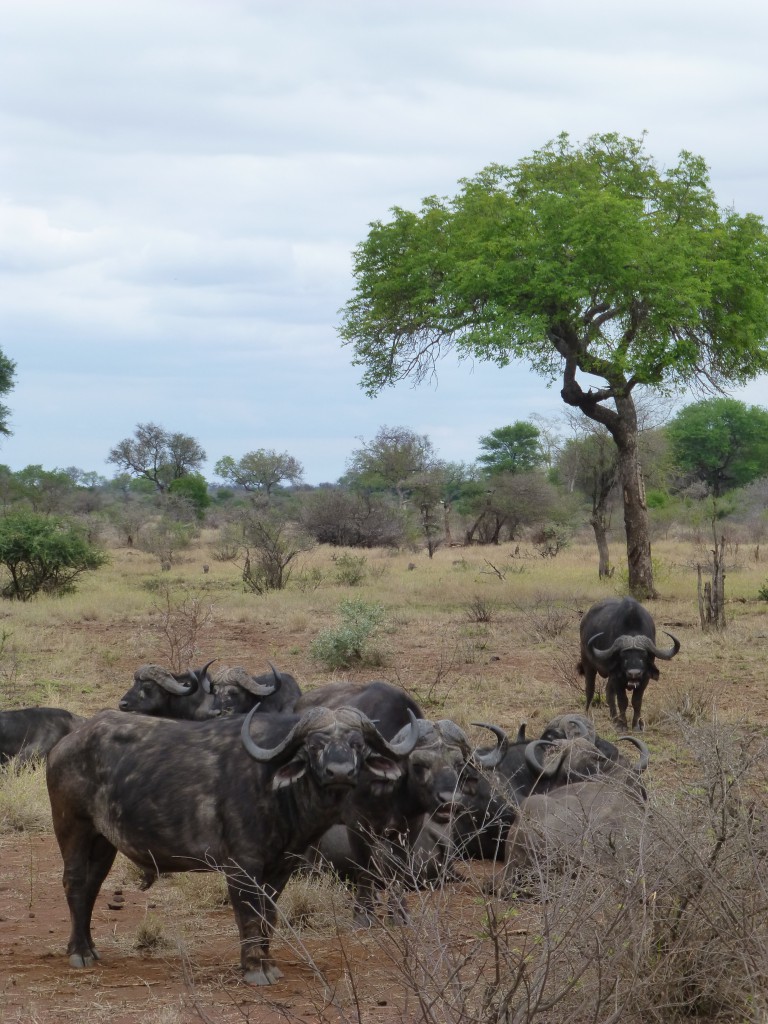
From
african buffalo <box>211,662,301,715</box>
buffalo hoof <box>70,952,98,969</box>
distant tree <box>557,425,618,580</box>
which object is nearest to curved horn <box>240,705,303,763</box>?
A: buffalo hoof <box>70,952,98,969</box>

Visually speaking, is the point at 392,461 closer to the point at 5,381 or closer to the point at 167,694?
the point at 5,381

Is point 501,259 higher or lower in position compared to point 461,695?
higher

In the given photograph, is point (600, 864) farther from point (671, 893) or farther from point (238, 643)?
point (238, 643)

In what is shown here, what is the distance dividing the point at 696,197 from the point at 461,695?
1356 centimetres

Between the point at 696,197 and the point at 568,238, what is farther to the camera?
the point at 696,197

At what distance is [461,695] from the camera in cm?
1240

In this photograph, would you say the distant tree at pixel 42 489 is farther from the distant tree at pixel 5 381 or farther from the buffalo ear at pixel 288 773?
the buffalo ear at pixel 288 773

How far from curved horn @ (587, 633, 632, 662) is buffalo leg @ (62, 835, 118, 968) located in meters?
6.77

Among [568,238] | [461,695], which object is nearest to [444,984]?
[461,695]

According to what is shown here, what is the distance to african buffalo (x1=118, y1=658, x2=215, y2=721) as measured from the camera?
340 inches

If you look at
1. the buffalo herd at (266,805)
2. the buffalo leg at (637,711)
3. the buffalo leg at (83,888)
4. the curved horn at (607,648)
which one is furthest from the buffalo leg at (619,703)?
the buffalo leg at (83,888)

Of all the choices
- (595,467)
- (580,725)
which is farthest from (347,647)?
(595,467)

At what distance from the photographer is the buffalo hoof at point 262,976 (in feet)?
15.9

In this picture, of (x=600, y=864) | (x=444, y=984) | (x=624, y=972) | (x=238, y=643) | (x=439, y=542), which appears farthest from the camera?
(x=439, y=542)
